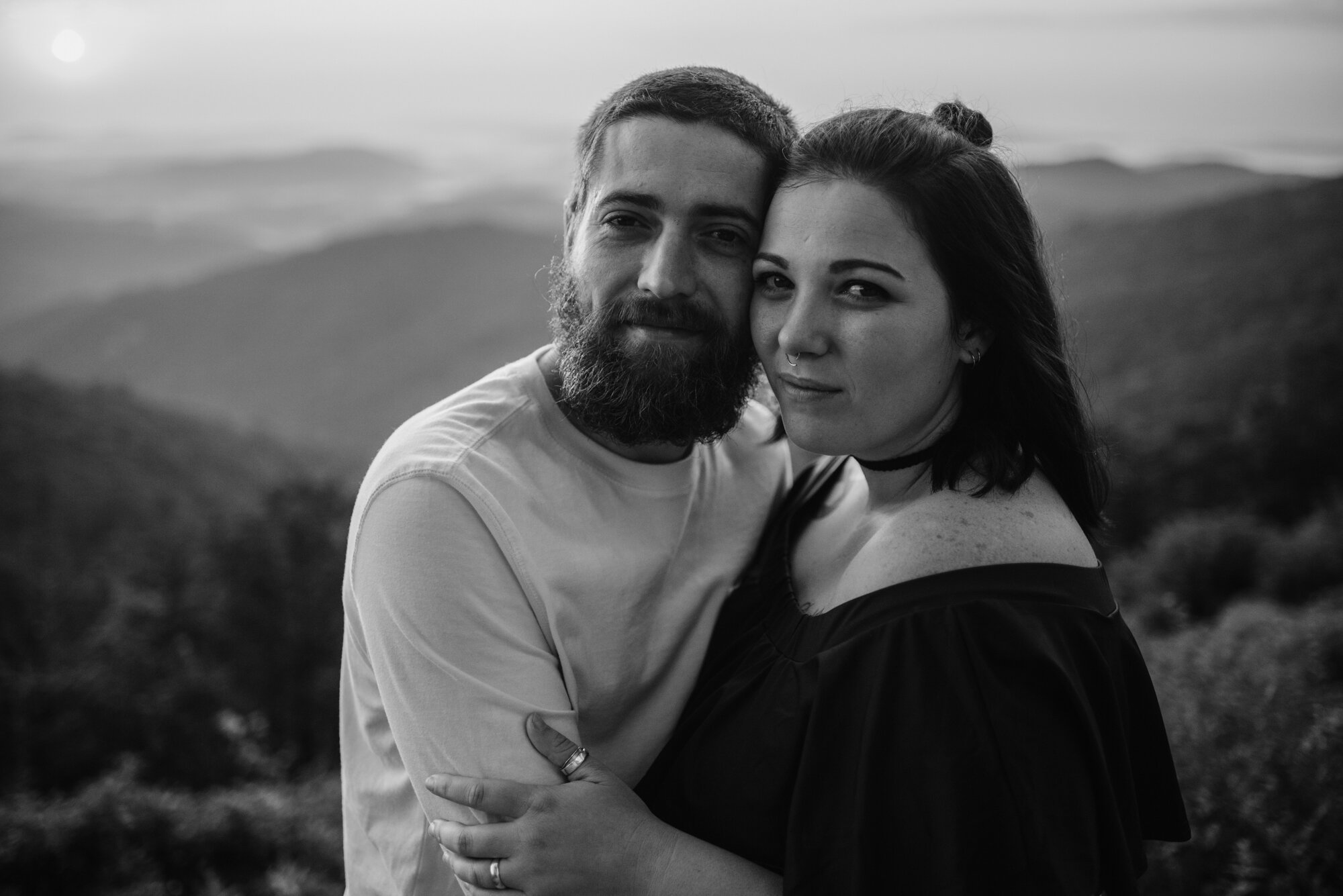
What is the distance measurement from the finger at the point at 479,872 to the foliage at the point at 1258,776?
9.63 feet

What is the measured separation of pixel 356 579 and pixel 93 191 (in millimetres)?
216704

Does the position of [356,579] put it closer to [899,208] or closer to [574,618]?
[574,618]

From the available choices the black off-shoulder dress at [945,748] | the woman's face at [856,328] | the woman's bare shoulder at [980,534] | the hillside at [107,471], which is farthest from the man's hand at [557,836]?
the hillside at [107,471]

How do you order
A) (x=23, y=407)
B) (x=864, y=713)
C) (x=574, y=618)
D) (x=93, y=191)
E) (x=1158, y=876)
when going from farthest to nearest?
1. (x=93, y=191)
2. (x=23, y=407)
3. (x=1158, y=876)
4. (x=574, y=618)
5. (x=864, y=713)

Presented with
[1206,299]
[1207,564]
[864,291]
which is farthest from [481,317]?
[864,291]

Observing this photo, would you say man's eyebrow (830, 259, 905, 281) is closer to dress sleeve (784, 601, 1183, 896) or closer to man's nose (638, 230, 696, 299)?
man's nose (638, 230, 696, 299)

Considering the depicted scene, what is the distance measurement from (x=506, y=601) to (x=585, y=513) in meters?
0.30

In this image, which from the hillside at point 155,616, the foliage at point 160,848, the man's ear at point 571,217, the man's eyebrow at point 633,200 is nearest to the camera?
the man's eyebrow at point 633,200

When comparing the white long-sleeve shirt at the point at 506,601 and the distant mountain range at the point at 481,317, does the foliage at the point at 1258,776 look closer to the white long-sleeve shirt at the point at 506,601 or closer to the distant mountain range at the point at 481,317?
the distant mountain range at the point at 481,317

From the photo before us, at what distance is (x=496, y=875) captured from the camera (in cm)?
184

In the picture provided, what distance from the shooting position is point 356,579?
1.99 meters

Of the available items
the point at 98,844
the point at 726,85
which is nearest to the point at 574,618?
the point at 726,85

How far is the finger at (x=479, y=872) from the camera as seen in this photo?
1.83 metres

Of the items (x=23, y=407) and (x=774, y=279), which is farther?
(x=23, y=407)
